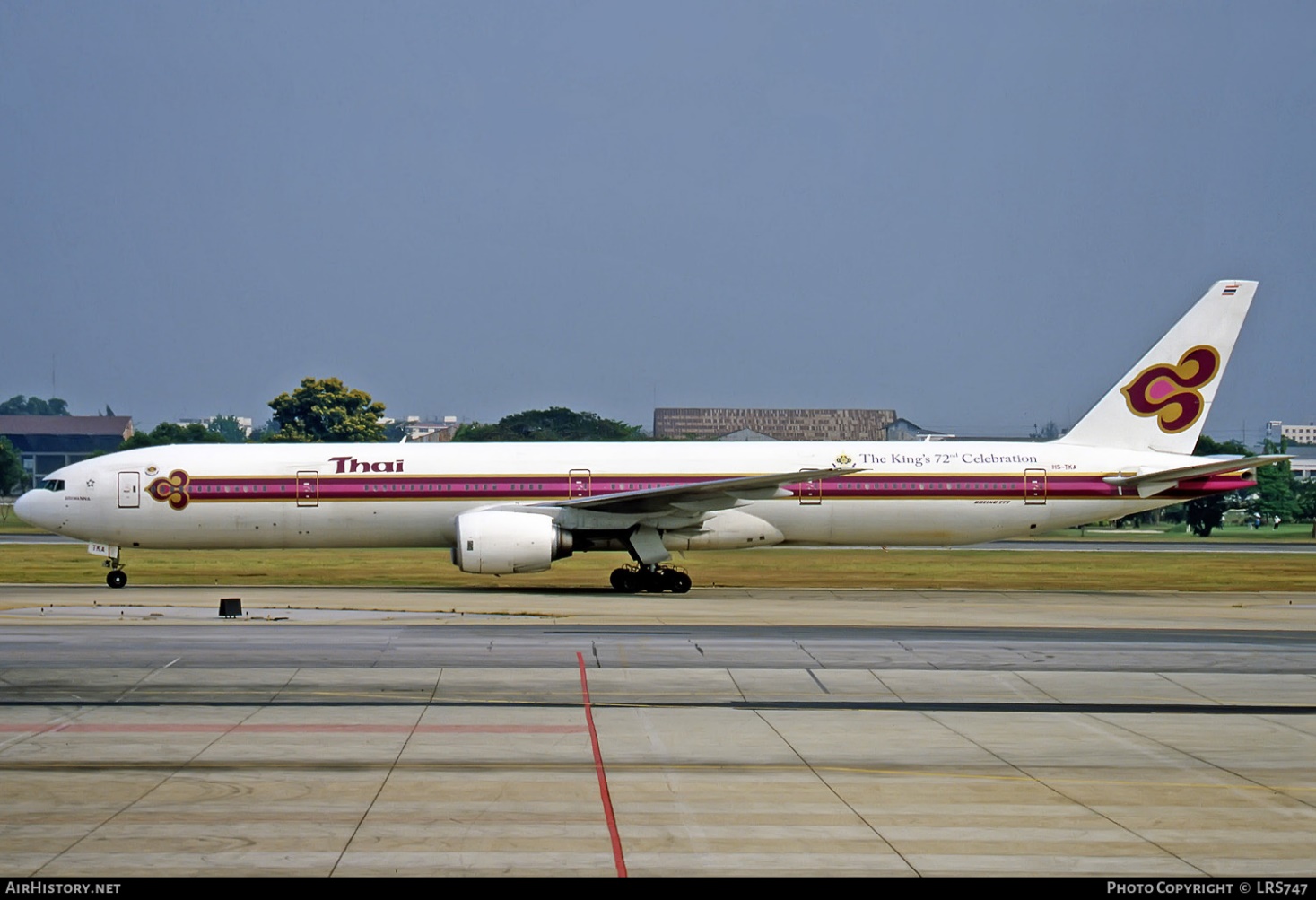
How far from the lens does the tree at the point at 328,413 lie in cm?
9838

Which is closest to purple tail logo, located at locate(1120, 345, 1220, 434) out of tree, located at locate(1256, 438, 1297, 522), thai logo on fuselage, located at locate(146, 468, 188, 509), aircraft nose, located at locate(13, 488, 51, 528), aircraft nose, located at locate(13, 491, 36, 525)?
thai logo on fuselage, located at locate(146, 468, 188, 509)

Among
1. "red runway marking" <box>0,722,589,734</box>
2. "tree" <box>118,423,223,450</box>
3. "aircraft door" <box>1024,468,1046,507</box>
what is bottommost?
"red runway marking" <box>0,722,589,734</box>

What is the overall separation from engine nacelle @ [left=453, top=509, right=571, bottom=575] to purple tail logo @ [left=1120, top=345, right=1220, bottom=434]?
1645 centimetres

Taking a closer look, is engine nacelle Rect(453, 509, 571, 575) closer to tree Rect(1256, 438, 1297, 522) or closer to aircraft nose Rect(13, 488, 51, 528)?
aircraft nose Rect(13, 488, 51, 528)

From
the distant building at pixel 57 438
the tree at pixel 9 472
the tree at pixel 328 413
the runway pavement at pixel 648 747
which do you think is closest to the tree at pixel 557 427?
the tree at pixel 328 413

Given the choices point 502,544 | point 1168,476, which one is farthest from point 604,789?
point 1168,476

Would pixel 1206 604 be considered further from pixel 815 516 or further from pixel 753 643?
pixel 753 643

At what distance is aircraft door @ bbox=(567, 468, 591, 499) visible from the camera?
3369 cm

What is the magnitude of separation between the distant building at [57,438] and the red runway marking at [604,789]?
157333 mm

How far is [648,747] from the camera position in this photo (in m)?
13.6

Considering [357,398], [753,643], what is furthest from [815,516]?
[357,398]

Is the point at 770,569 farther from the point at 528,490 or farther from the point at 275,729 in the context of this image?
the point at 275,729

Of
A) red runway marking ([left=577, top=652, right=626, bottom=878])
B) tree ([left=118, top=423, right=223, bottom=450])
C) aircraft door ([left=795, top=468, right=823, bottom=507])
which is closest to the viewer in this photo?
red runway marking ([left=577, top=652, right=626, bottom=878])

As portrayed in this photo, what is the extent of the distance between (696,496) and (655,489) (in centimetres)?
117
